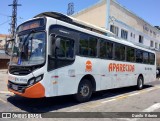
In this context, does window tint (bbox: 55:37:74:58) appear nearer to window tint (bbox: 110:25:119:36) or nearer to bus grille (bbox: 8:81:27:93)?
bus grille (bbox: 8:81:27:93)

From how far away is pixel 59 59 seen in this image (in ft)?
27.0

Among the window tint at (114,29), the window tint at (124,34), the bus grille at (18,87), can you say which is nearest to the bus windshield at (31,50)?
the bus grille at (18,87)

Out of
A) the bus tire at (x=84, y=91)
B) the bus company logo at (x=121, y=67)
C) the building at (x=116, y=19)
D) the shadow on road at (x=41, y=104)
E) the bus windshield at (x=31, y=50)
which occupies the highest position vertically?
the building at (x=116, y=19)

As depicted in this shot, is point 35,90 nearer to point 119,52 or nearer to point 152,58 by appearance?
point 119,52

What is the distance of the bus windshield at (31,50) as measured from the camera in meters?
7.77

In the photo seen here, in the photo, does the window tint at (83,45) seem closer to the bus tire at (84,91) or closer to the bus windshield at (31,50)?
the bus tire at (84,91)

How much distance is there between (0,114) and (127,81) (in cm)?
834

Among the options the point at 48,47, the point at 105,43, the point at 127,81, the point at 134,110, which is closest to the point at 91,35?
the point at 105,43

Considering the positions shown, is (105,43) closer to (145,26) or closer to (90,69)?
(90,69)

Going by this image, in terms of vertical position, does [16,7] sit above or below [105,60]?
above

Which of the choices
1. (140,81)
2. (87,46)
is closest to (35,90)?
(87,46)

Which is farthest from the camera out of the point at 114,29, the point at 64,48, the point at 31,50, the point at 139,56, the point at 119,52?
the point at 114,29

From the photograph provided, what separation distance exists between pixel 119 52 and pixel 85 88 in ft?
11.9

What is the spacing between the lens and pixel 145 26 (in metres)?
40.4
